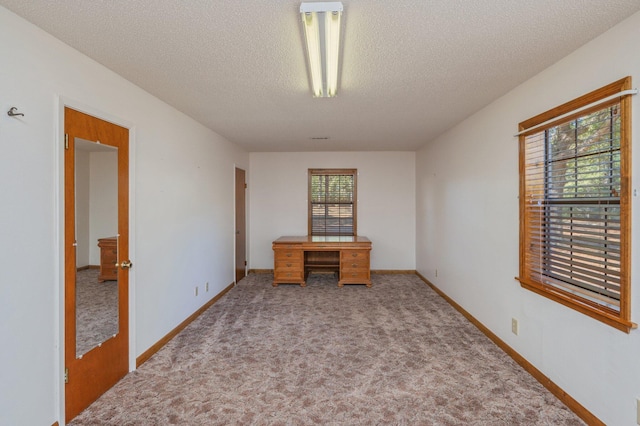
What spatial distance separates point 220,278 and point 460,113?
3.96 m

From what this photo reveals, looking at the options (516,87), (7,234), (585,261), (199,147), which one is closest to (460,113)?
(516,87)

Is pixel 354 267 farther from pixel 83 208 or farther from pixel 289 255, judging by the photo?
pixel 83 208

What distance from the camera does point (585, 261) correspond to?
79.4 inches

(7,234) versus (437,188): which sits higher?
(437,188)

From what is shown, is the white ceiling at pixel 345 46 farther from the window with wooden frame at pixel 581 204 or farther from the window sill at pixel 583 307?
the window sill at pixel 583 307

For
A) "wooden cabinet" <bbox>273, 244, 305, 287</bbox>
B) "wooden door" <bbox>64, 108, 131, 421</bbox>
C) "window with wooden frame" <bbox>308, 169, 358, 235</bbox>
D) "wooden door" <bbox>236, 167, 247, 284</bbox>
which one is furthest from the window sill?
"wooden door" <bbox>236, 167, 247, 284</bbox>

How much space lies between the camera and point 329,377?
246 centimetres

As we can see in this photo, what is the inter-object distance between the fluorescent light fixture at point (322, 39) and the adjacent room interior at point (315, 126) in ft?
0.05

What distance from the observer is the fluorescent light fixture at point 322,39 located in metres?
1.54

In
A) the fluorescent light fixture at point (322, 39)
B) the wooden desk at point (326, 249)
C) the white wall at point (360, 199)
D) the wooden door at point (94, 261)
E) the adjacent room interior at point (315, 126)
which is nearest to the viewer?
the fluorescent light fixture at point (322, 39)

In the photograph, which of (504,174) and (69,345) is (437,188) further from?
(69,345)

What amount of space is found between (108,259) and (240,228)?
3.26 meters

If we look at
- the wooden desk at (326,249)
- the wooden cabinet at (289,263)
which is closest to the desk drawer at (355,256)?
the wooden desk at (326,249)

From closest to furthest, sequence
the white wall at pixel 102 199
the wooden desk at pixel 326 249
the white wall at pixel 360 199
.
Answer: the white wall at pixel 102 199, the wooden desk at pixel 326 249, the white wall at pixel 360 199
